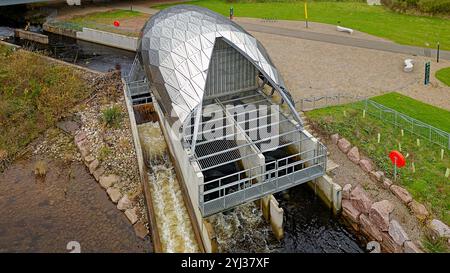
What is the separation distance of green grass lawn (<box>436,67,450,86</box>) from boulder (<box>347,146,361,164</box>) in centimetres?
1200

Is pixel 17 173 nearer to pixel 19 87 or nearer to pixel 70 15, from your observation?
pixel 19 87

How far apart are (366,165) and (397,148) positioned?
215 cm

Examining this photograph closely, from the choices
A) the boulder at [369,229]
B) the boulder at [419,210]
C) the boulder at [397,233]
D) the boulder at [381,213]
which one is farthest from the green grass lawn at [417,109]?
the boulder at [397,233]

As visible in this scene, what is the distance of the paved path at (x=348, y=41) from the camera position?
35.9 m

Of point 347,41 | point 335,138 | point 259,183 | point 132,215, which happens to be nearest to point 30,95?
point 132,215

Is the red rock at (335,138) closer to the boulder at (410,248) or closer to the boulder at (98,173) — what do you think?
the boulder at (410,248)

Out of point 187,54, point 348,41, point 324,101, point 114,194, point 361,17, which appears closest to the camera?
point 114,194

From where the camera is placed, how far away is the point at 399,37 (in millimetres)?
40188

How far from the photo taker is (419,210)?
17.9 m

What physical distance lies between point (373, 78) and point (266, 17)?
2254 centimetres

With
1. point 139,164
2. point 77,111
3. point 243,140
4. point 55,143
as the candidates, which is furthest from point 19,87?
point 243,140

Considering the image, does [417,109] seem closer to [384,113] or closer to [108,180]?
[384,113]

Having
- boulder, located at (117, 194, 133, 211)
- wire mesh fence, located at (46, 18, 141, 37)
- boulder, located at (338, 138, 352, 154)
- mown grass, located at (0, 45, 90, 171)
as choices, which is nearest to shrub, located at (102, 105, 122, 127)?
mown grass, located at (0, 45, 90, 171)

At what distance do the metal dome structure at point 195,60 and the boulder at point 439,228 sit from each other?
25.4ft
